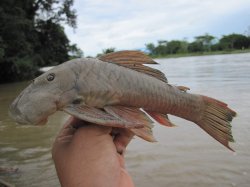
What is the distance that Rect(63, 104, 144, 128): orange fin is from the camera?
6.47 feet

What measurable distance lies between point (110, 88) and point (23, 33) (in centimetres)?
2918

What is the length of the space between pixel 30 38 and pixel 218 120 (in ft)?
106

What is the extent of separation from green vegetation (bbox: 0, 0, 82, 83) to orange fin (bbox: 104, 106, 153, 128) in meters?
22.4

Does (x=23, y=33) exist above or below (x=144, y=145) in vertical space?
above

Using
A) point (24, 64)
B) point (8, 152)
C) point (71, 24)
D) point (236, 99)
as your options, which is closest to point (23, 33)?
point (24, 64)

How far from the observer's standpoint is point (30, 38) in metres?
33.2

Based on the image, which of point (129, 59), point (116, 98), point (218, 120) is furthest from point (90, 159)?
point (218, 120)

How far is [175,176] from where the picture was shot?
6.88 m

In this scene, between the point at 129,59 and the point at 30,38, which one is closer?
the point at 129,59

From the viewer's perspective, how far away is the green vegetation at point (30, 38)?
2842cm

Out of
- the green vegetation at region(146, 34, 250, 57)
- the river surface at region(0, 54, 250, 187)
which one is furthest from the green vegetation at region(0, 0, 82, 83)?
the green vegetation at region(146, 34, 250, 57)

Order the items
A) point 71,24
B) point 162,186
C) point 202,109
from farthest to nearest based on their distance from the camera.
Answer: point 71,24 → point 162,186 → point 202,109

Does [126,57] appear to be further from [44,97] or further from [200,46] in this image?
[200,46]

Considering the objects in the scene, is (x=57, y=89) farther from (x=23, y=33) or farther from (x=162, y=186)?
(x=23, y=33)
